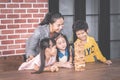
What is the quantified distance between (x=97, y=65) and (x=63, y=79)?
0.76m

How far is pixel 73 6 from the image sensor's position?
5551mm

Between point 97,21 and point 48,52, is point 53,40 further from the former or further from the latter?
point 97,21

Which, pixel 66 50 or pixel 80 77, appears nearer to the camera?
pixel 80 77

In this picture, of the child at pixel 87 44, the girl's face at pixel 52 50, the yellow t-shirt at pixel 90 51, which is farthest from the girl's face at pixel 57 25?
the girl's face at pixel 52 50

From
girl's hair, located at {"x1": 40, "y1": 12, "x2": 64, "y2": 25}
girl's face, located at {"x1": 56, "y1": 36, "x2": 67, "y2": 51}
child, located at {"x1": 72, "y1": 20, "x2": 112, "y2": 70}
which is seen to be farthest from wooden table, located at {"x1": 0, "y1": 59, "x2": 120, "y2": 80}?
girl's hair, located at {"x1": 40, "y1": 12, "x2": 64, "y2": 25}

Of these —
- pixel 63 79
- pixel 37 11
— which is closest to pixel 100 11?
pixel 37 11

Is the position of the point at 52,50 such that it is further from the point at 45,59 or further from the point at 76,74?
the point at 76,74

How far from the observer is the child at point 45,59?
3611 millimetres

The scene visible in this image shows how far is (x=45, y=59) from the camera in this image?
3.67 metres

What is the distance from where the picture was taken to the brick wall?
15.5 feet

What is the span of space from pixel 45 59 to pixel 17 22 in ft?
4.20

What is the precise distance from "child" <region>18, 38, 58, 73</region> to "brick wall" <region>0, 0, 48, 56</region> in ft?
3.50

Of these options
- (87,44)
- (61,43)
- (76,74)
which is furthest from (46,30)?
(76,74)

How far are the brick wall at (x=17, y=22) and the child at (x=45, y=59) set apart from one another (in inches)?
42.1
